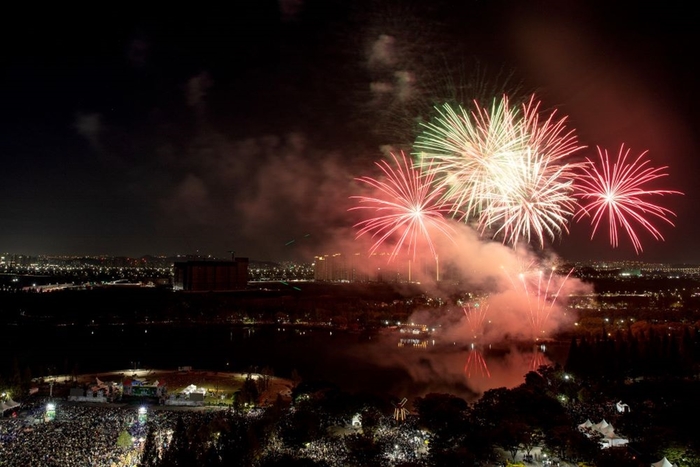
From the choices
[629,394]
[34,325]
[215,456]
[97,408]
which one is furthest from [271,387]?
[34,325]

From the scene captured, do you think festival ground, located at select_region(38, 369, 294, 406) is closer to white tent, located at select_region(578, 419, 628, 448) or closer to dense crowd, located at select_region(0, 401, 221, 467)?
dense crowd, located at select_region(0, 401, 221, 467)

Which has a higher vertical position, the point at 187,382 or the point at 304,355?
the point at 304,355

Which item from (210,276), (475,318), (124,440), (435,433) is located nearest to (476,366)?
(475,318)

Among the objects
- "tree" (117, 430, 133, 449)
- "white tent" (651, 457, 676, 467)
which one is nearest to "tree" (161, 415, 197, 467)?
"tree" (117, 430, 133, 449)

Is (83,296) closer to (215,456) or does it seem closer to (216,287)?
(216,287)

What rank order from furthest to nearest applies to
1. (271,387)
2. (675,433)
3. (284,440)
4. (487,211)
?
(271,387) → (487,211) → (284,440) → (675,433)

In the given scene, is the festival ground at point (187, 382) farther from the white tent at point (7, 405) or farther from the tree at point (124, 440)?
the tree at point (124, 440)

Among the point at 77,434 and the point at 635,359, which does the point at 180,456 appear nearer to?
the point at 77,434
